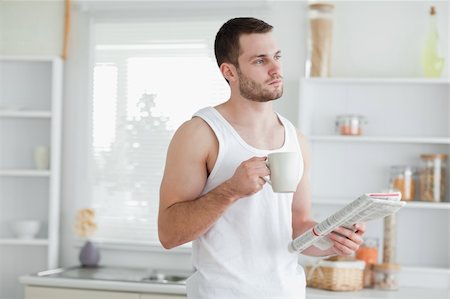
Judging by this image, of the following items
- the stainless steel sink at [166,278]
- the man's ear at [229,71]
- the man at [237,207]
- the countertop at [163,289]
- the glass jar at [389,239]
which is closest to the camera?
the man at [237,207]

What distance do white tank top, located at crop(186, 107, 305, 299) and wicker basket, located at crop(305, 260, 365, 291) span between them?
55.6 inches

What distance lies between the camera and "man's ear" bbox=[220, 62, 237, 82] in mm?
2029

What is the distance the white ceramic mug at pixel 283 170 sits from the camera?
5.87 ft

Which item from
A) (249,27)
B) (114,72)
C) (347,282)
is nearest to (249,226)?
(249,27)

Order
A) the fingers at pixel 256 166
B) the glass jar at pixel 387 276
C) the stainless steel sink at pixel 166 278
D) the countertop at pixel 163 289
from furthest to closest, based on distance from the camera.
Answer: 1. the stainless steel sink at pixel 166 278
2. the glass jar at pixel 387 276
3. the countertop at pixel 163 289
4. the fingers at pixel 256 166

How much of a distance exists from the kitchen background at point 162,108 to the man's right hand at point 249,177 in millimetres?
1903

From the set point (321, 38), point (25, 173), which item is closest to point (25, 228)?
point (25, 173)

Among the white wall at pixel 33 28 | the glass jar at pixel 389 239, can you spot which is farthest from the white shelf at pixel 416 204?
the white wall at pixel 33 28

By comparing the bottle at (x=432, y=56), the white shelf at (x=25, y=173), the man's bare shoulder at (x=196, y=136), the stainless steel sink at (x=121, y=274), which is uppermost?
the bottle at (x=432, y=56)

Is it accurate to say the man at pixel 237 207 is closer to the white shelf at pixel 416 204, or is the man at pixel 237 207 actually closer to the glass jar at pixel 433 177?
the white shelf at pixel 416 204

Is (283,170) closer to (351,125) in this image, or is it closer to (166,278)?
(351,125)

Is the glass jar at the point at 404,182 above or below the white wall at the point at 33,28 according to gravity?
below

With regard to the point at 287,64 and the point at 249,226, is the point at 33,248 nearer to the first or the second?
the point at 287,64

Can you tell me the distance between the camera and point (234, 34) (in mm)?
2029
